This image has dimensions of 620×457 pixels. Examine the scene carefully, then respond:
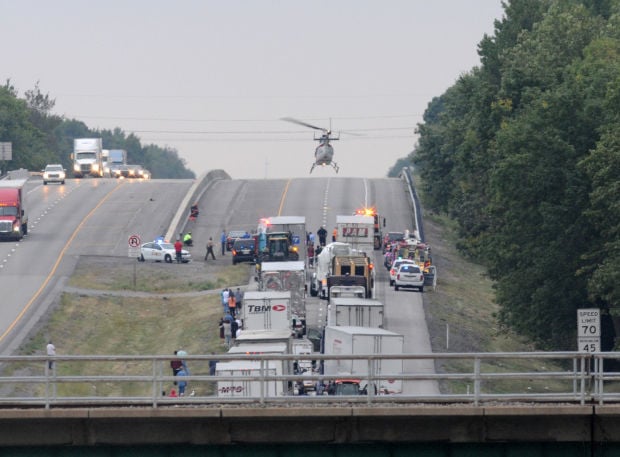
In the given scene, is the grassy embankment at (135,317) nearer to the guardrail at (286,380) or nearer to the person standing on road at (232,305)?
the guardrail at (286,380)

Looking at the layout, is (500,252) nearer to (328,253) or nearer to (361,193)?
(328,253)

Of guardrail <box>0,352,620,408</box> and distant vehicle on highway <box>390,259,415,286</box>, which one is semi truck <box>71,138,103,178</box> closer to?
distant vehicle on highway <box>390,259,415,286</box>

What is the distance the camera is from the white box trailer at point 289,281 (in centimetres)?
6500

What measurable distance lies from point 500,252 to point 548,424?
48577 mm

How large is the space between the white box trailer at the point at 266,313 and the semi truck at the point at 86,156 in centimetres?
8647

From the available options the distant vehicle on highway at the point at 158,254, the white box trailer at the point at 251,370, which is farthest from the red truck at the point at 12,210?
the white box trailer at the point at 251,370

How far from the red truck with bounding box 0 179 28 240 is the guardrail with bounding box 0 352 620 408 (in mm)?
32708

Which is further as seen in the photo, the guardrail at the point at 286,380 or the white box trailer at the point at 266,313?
the white box trailer at the point at 266,313

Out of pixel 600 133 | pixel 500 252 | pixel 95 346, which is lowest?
pixel 95 346

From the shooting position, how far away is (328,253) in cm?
7388

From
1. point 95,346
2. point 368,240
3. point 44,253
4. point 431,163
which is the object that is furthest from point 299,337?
point 431,163

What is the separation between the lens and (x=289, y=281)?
219 ft

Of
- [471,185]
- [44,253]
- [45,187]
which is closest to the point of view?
[44,253]

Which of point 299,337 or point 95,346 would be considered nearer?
point 299,337
